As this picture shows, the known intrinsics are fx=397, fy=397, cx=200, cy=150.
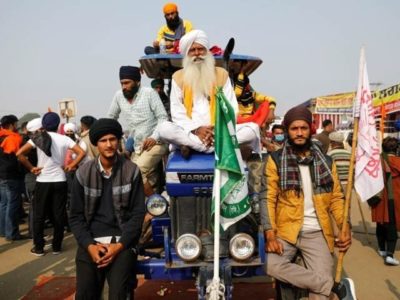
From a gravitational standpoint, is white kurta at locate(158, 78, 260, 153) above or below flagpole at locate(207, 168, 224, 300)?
above

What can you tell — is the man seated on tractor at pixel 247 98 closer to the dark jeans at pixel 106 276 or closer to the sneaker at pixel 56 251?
the dark jeans at pixel 106 276

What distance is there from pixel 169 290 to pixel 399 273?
Result: 9.85ft

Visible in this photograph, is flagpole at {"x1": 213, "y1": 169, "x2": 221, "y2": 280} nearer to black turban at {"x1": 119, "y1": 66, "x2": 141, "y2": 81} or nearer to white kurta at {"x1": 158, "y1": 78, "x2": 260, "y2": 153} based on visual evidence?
white kurta at {"x1": 158, "y1": 78, "x2": 260, "y2": 153}

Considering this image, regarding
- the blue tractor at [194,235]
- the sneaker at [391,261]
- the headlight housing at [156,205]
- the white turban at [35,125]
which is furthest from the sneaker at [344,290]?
the white turban at [35,125]

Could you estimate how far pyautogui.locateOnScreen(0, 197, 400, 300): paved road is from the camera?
183 inches

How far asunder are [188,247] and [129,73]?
219 cm

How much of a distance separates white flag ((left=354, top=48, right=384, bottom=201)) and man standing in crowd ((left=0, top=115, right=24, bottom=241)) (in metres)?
5.93

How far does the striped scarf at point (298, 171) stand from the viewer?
3.30m

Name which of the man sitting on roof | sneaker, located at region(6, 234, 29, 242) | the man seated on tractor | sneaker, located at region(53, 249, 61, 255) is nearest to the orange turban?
the man sitting on roof

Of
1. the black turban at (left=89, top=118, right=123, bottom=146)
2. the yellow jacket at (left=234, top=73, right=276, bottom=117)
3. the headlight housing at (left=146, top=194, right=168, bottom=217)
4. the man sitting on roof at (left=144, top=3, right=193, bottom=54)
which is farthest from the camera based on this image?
the man sitting on roof at (left=144, top=3, right=193, bottom=54)

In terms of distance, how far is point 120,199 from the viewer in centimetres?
334

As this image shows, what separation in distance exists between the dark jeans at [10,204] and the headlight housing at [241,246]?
5171 millimetres

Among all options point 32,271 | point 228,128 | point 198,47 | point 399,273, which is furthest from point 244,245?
point 32,271

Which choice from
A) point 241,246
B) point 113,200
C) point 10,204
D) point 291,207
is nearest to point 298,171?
point 291,207
